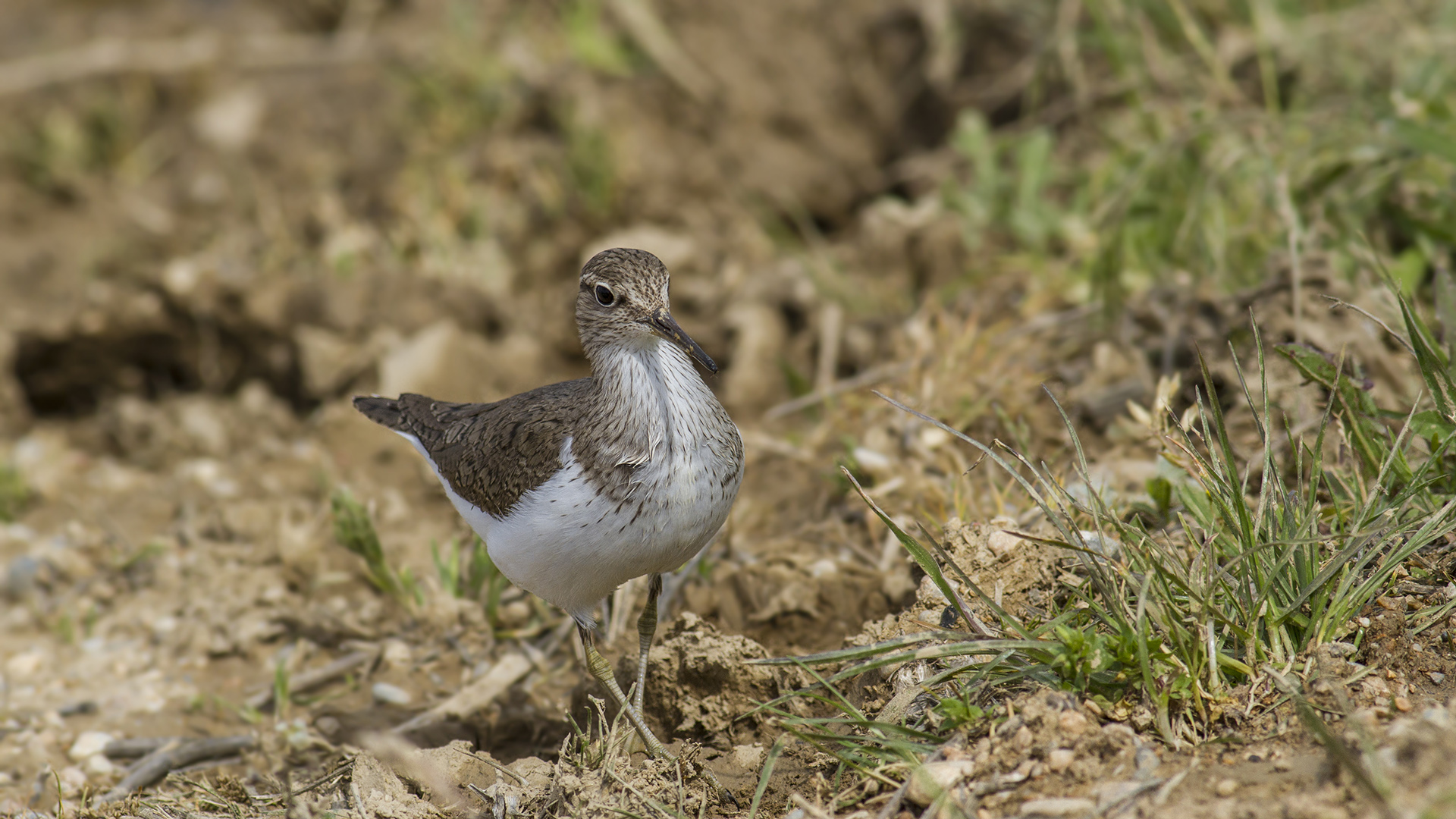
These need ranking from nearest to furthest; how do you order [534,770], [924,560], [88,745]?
[924,560] < [534,770] < [88,745]

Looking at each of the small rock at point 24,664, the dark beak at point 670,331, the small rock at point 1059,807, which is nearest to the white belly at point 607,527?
the dark beak at point 670,331

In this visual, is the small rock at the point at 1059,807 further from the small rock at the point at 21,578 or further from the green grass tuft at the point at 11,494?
the green grass tuft at the point at 11,494

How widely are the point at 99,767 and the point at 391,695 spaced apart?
1113mm

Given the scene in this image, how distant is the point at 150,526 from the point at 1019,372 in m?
4.52

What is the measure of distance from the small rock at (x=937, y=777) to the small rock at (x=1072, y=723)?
10.1 inches

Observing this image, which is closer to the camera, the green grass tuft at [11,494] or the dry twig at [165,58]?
the green grass tuft at [11,494]

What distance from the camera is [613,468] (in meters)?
3.85

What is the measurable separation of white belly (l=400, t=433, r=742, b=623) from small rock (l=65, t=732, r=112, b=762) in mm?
2011

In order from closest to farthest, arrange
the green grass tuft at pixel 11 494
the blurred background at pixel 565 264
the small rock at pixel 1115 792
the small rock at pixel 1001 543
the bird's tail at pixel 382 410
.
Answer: the small rock at pixel 1115 792, the small rock at pixel 1001 543, the blurred background at pixel 565 264, the bird's tail at pixel 382 410, the green grass tuft at pixel 11 494

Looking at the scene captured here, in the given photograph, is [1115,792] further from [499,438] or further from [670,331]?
[499,438]

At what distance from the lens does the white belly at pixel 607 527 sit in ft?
12.4

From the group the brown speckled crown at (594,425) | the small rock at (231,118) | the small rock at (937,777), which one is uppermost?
the small rock at (231,118)

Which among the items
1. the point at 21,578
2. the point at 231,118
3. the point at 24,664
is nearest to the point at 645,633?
the point at 24,664

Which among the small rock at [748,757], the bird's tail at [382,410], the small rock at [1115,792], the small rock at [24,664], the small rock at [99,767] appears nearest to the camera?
the small rock at [1115,792]
